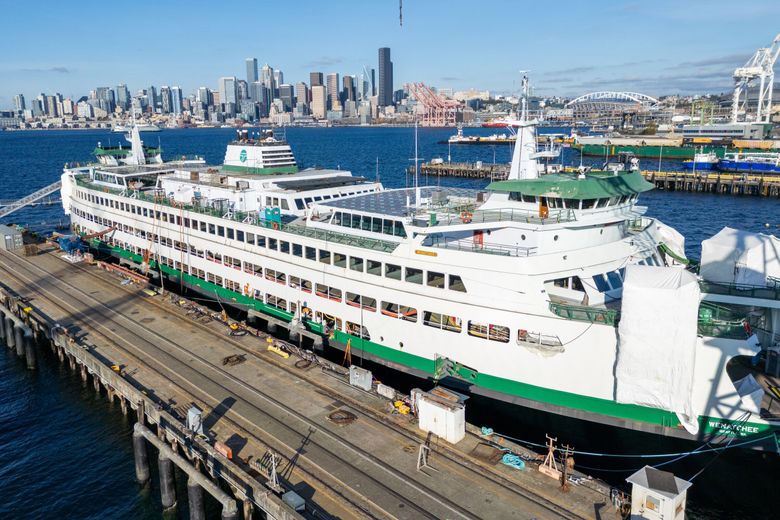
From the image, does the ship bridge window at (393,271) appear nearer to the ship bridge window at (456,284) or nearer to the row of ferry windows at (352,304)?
the row of ferry windows at (352,304)

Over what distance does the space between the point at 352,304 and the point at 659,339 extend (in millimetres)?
15146

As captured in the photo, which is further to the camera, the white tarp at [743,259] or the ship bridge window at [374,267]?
the ship bridge window at [374,267]

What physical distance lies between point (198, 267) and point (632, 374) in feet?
100

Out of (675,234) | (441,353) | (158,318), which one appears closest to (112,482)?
(158,318)

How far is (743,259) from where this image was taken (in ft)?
82.8

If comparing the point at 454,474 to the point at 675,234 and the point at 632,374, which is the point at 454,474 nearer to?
the point at 632,374

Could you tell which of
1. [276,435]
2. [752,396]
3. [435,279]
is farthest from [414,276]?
[752,396]

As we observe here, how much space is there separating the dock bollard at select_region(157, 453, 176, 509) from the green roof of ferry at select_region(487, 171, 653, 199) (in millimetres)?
18455

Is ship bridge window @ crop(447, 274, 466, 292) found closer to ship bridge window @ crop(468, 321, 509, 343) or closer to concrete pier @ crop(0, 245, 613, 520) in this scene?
ship bridge window @ crop(468, 321, 509, 343)

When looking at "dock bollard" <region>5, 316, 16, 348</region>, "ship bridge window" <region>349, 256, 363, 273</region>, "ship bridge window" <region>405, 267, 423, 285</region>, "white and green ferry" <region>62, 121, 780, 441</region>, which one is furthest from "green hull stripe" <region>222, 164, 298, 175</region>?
"ship bridge window" <region>405, 267, 423, 285</region>

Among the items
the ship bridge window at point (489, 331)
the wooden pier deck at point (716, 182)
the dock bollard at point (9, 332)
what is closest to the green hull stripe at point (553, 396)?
the ship bridge window at point (489, 331)

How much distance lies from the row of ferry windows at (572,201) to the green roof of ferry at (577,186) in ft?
1.35

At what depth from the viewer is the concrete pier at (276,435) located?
17.1 metres

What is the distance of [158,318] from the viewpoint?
109 ft
